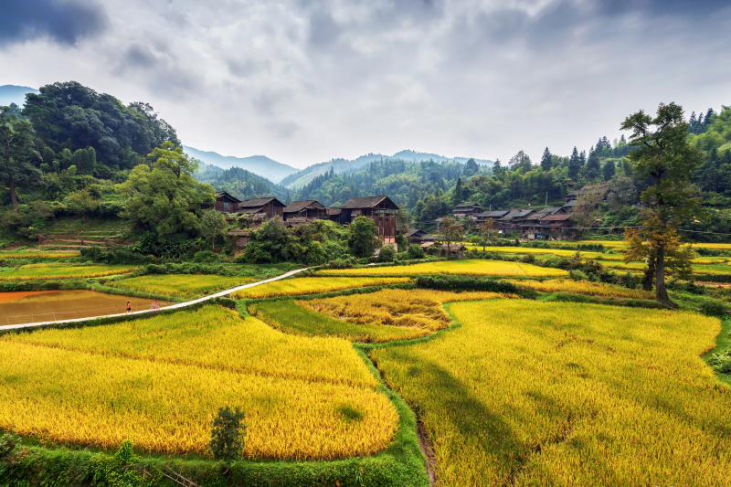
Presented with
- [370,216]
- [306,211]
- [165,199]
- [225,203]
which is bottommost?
[370,216]

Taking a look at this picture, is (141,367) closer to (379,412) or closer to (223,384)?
(223,384)

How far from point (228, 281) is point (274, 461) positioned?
20.1m

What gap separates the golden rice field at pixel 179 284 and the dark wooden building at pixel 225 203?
22122mm

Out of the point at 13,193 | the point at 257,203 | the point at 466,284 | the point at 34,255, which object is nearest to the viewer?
the point at 466,284

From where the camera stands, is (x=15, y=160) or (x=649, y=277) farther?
(x=15, y=160)

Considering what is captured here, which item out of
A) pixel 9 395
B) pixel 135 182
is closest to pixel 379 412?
pixel 9 395

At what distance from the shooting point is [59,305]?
17062 millimetres

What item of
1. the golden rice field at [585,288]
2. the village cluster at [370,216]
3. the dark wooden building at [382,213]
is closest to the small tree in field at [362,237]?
the village cluster at [370,216]

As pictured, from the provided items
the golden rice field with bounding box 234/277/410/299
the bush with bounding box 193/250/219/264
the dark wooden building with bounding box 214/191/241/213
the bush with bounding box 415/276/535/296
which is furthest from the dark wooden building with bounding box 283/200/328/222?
the bush with bounding box 415/276/535/296

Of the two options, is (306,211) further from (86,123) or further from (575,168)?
(575,168)

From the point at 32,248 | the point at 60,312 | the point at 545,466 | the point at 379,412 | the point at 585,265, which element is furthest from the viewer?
the point at 32,248

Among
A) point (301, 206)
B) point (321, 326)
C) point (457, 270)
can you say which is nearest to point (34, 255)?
point (301, 206)

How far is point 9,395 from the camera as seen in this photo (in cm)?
789

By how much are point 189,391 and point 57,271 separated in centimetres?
2677
